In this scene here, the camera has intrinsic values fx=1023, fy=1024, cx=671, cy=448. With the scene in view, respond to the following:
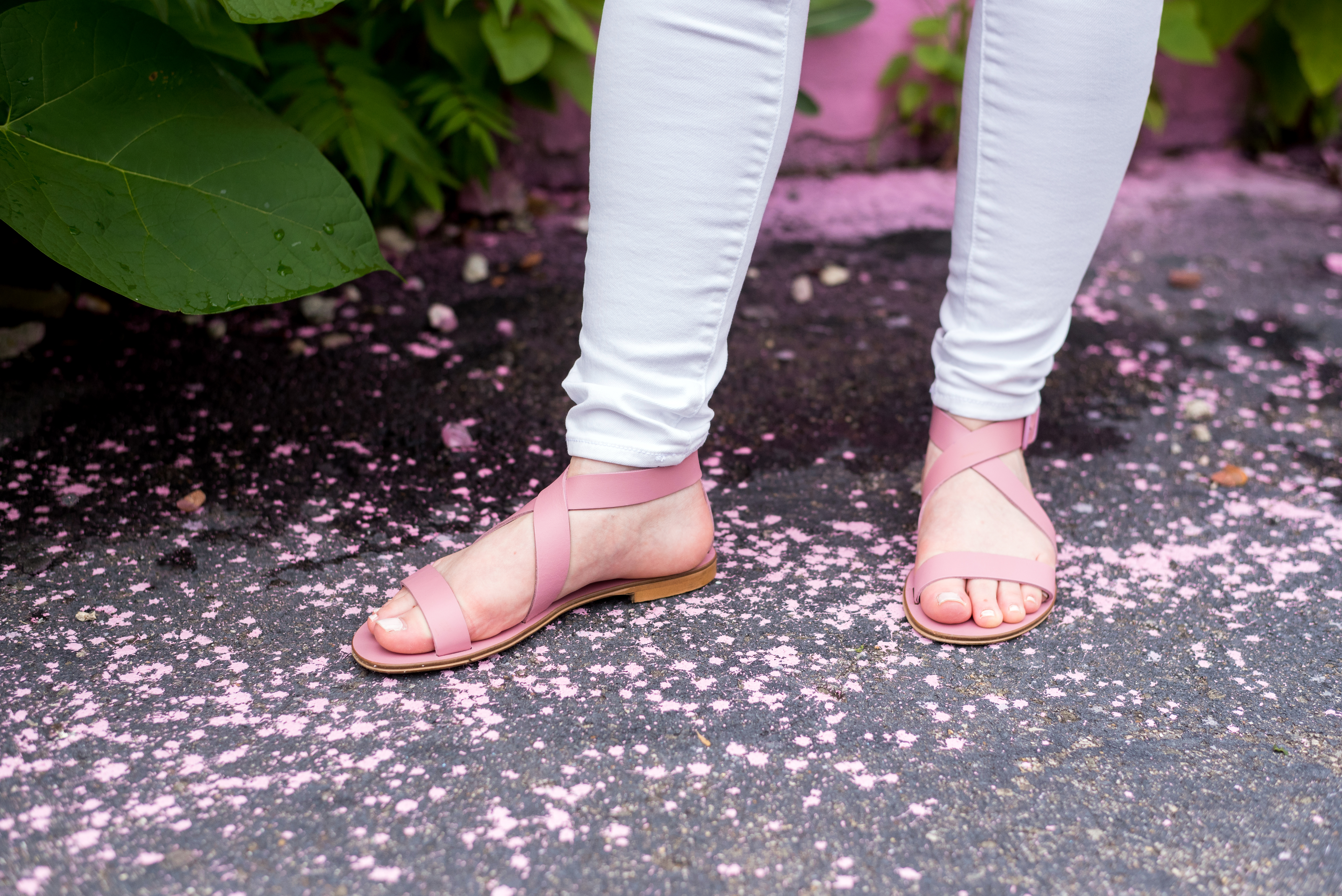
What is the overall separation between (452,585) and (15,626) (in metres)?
0.44

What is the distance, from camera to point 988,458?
117cm

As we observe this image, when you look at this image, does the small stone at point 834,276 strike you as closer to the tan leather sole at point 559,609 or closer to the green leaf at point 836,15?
the green leaf at point 836,15

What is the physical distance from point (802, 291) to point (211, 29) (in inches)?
43.8

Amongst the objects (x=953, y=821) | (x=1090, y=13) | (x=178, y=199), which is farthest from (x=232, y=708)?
(x=1090, y=13)

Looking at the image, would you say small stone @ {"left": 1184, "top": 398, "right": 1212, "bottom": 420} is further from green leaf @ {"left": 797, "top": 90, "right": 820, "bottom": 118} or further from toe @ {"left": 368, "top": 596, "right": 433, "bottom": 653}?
toe @ {"left": 368, "top": 596, "right": 433, "bottom": 653}

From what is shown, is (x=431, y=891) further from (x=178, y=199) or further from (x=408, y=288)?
(x=408, y=288)

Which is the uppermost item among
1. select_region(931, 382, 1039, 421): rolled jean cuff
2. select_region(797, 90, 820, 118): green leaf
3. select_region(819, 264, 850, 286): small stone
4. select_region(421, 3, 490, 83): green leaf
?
select_region(421, 3, 490, 83): green leaf

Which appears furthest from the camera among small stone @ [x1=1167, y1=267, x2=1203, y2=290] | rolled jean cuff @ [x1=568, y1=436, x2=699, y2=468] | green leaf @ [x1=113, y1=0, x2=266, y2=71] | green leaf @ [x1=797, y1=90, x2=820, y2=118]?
green leaf @ [x1=797, y1=90, x2=820, y2=118]

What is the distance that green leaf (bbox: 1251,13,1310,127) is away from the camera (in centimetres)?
292

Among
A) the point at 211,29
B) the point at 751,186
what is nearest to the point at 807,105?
the point at 211,29

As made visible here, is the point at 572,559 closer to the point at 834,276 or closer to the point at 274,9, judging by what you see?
the point at 274,9

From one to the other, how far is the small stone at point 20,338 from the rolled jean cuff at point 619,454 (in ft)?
3.49

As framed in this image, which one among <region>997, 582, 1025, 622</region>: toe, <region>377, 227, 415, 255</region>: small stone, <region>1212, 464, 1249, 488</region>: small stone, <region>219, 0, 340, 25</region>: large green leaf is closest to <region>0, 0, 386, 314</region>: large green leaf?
<region>219, 0, 340, 25</region>: large green leaf

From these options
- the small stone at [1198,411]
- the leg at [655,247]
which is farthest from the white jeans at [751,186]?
the small stone at [1198,411]
